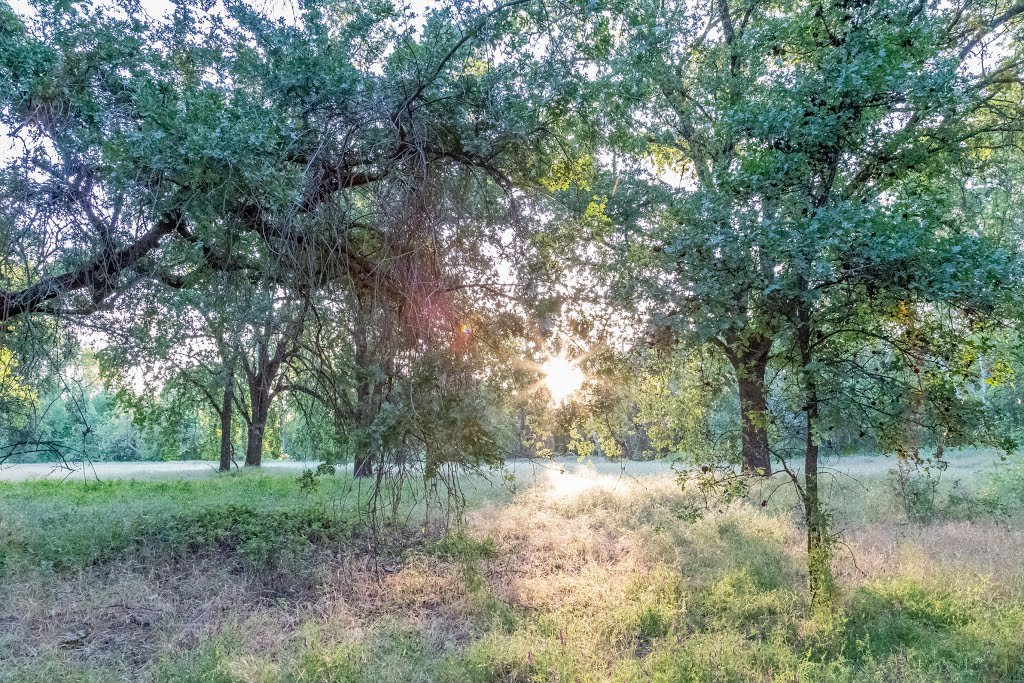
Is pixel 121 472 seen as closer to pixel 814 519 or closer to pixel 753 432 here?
pixel 753 432

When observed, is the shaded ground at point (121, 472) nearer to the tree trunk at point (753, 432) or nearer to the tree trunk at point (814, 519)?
the tree trunk at point (753, 432)

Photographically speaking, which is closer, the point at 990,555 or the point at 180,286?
the point at 180,286

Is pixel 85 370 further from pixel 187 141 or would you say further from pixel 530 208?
pixel 530 208

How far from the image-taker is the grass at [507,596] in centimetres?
449

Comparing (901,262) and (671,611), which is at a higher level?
(901,262)

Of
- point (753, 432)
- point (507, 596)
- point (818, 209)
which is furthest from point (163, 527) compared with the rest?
point (818, 209)

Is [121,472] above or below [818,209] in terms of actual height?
below

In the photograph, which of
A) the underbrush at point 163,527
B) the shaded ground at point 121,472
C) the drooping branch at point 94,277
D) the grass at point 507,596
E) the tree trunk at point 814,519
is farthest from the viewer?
the shaded ground at point 121,472

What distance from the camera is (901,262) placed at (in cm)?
451

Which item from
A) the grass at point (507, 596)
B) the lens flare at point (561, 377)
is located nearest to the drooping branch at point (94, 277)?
the grass at point (507, 596)

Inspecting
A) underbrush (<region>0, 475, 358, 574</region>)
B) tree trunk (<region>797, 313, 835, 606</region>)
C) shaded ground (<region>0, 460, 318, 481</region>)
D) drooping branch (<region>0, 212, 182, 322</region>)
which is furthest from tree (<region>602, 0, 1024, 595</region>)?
→ shaded ground (<region>0, 460, 318, 481</region>)

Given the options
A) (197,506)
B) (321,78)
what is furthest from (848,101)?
(197,506)

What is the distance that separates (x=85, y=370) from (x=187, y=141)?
19.4 feet

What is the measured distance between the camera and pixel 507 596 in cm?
630
